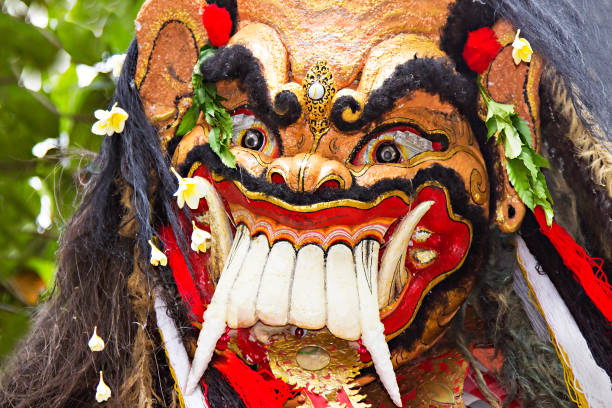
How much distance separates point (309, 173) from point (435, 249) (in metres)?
0.38

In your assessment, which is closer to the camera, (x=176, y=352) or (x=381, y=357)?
(x=381, y=357)

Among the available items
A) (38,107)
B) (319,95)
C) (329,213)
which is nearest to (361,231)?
(329,213)

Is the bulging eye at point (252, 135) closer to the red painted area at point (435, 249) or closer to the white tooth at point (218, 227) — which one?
the white tooth at point (218, 227)

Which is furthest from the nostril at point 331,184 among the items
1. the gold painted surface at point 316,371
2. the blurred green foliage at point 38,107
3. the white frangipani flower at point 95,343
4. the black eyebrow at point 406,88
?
the blurred green foliage at point 38,107

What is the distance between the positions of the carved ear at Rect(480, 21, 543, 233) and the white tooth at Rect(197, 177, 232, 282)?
65cm

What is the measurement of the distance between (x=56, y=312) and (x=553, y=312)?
126 cm

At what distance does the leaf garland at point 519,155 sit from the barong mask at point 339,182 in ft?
0.10

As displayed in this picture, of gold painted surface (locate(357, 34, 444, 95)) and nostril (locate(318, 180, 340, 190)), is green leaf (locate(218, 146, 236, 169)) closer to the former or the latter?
nostril (locate(318, 180, 340, 190))

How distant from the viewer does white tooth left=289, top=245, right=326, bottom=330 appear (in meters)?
1.67

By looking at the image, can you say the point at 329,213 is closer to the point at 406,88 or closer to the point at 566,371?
the point at 406,88

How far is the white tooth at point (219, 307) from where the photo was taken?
1.74m

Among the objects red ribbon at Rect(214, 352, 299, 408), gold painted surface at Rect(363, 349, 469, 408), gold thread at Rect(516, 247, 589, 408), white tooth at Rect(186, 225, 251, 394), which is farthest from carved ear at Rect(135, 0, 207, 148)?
gold thread at Rect(516, 247, 589, 408)

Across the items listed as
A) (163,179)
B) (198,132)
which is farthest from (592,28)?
(163,179)

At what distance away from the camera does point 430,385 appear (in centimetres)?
195
